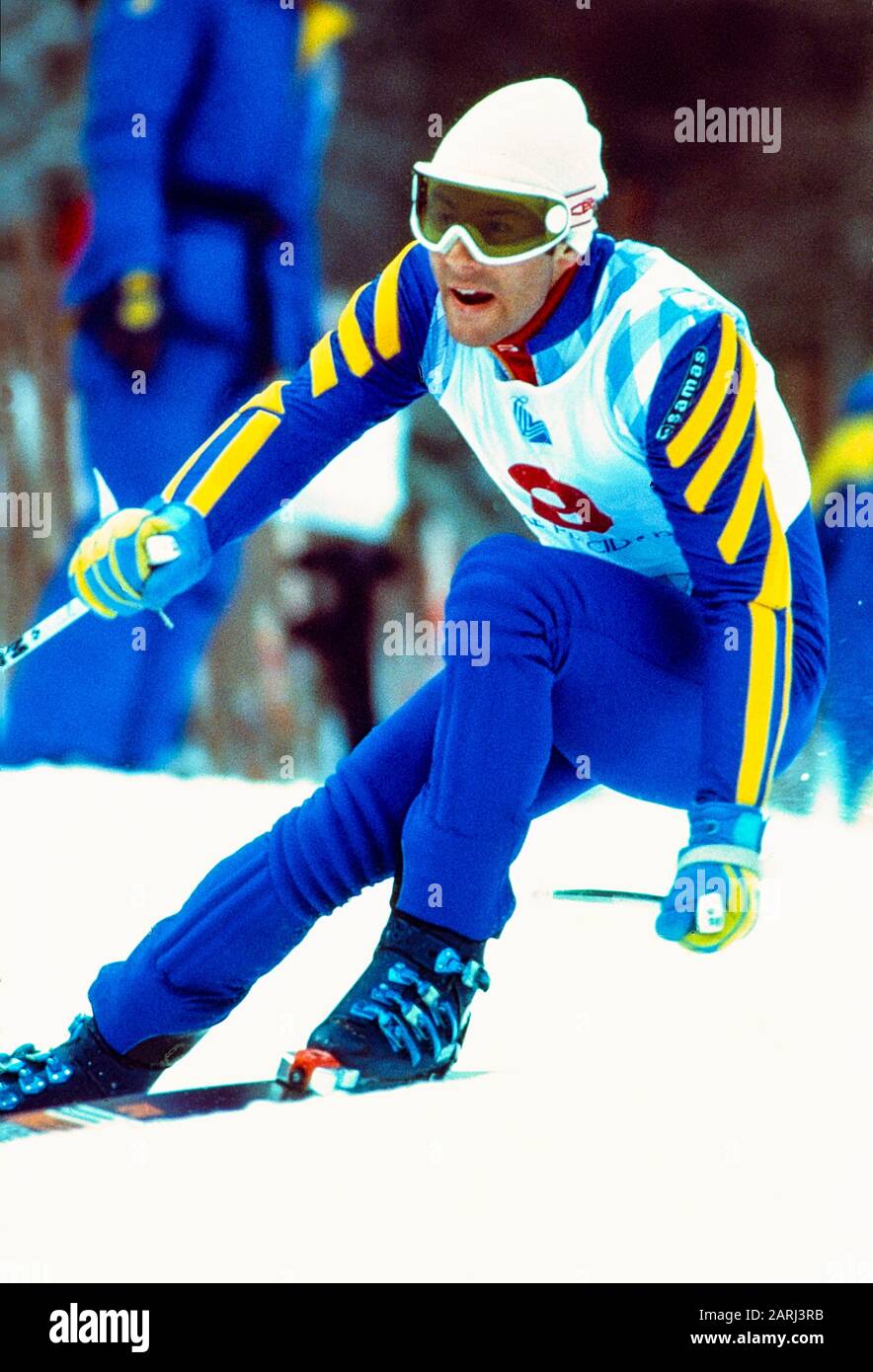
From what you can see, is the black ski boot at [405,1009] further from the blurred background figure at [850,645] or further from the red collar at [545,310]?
the blurred background figure at [850,645]

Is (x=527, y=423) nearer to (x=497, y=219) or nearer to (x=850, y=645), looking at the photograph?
(x=497, y=219)

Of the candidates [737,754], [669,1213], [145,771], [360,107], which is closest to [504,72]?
[360,107]

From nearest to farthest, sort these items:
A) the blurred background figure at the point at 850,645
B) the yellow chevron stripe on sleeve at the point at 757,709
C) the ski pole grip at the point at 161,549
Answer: the yellow chevron stripe on sleeve at the point at 757,709, the ski pole grip at the point at 161,549, the blurred background figure at the point at 850,645

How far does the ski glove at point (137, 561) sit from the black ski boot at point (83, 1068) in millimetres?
500

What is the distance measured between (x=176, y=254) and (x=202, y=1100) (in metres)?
2.28

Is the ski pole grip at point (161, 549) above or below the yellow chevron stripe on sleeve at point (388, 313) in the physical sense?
below

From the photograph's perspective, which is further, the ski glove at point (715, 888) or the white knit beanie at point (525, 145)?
the white knit beanie at point (525, 145)

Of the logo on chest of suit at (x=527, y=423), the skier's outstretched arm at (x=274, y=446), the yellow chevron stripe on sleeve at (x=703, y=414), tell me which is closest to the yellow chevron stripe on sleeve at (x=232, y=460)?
the skier's outstretched arm at (x=274, y=446)

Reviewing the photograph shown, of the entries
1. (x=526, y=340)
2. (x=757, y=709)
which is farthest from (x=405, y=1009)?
(x=526, y=340)

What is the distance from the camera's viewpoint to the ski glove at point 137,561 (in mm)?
2049

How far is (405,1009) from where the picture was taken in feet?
6.10

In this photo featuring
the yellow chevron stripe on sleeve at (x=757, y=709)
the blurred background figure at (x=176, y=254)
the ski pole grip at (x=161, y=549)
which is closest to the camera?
the yellow chevron stripe on sleeve at (x=757, y=709)

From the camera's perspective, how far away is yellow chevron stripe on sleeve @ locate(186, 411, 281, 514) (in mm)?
2119

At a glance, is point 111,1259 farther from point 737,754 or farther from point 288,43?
point 288,43
